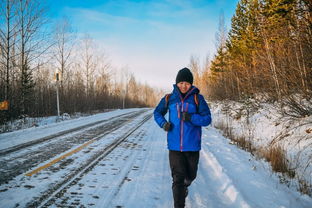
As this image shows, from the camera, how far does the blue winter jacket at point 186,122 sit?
109 inches

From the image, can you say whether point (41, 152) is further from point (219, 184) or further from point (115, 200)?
point (219, 184)

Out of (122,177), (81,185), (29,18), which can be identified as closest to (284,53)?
(122,177)

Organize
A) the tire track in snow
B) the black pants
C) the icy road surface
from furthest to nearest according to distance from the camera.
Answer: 1. the icy road surface
2. the tire track in snow
3. the black pants

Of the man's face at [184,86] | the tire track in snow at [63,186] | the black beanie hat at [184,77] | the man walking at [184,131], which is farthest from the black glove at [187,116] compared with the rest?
the tire track in snow at [63,186]

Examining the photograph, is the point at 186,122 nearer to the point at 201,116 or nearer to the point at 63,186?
the point at 201,116

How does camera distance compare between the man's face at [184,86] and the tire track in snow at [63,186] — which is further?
the man's face at [184,86]

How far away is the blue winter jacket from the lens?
2779mm

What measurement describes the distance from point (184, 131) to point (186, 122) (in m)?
0.13

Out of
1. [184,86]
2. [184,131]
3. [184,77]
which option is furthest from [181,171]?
[184,77]

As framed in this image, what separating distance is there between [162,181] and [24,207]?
222 centimetres

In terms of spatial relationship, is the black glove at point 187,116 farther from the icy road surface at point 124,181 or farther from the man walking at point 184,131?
the icy road surface at point 124,181

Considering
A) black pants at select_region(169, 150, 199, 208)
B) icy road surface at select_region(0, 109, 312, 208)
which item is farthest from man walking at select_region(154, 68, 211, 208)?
icy road surface at select_region(0, 109, 312, 208)

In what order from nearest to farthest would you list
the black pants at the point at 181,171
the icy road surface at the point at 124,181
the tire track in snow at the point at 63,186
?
1. the black pants at the point at 181,171
2. the tire track in snow at the point at 63,186
3. the icy road surface at the point at 124,181

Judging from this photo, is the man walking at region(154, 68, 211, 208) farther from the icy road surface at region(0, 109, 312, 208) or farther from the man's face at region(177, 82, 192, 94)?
the icy road surface at region(0, 109, 312, 208)
